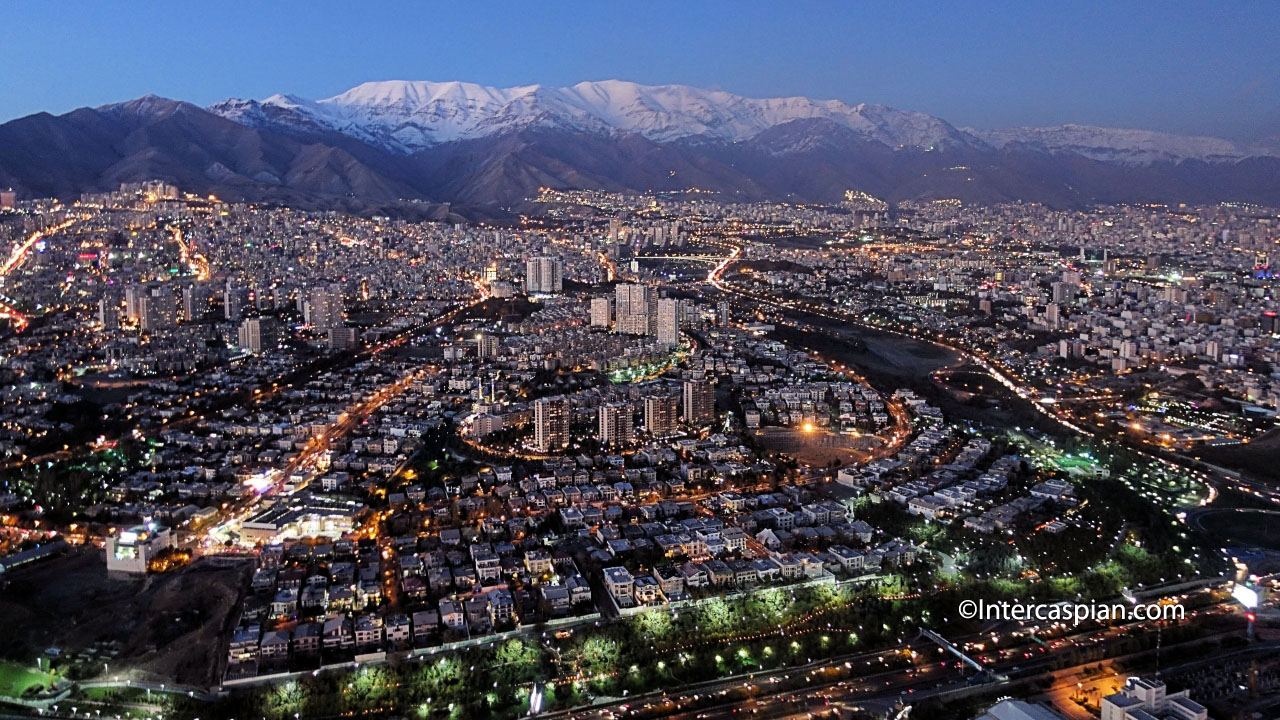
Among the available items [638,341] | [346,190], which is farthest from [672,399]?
[346,190]

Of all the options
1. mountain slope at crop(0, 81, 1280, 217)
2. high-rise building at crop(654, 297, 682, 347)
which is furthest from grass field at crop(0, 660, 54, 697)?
mountain slope at crop(0, 81, 1280, 217)

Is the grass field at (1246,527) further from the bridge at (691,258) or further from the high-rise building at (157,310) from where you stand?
the bridge at (691,258)

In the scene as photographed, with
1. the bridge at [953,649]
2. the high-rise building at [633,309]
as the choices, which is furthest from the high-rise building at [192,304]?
the bridge at [953,649]

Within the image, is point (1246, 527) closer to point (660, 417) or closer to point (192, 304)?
point (660, 417)

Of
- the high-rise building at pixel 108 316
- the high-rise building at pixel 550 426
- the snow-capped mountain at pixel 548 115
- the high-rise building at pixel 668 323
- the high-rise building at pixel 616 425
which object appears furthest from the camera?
the snow-capped mountain at pixel 548 115

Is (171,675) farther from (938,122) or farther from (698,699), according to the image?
(938,122)

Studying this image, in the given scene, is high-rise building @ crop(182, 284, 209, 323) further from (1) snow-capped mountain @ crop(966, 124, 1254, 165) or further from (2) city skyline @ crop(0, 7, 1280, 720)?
(1) snow-capped mountain @ crop(966, 124, 1254, 165)
